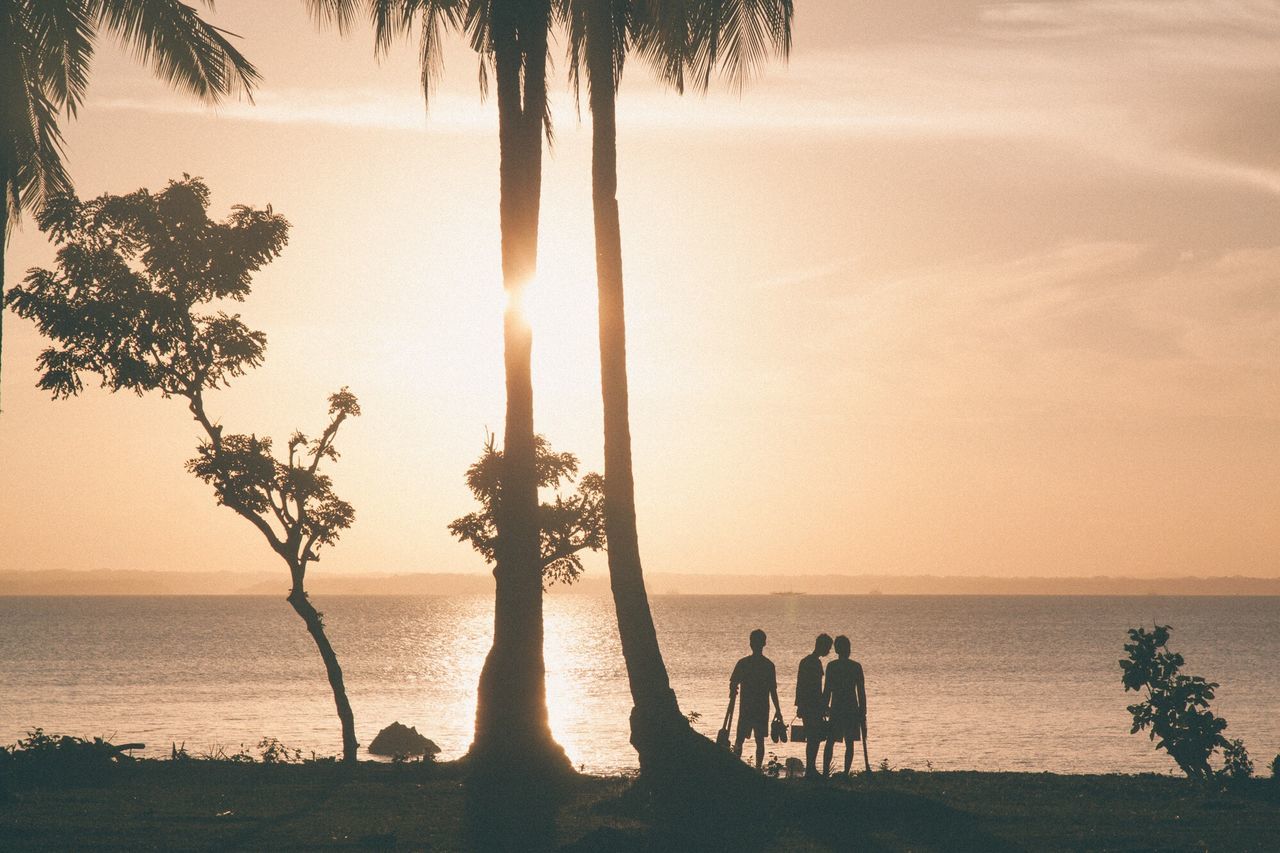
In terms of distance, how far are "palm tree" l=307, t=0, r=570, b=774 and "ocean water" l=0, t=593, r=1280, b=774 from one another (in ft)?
44.5

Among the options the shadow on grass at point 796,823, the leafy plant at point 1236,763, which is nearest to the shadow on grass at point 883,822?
the shadow on grass at point 796,823

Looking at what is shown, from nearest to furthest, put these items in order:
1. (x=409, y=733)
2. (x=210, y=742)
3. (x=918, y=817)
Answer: (x=918, y=817)
(x=409, y=733)
(x=210, y=742)

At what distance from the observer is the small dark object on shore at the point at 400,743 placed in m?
36.4

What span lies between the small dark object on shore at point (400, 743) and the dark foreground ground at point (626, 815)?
19.5 meters

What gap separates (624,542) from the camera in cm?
1645

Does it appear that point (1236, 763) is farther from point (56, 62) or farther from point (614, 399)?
point (56, 62)

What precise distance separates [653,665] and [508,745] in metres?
2.05

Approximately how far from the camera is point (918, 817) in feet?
44.0

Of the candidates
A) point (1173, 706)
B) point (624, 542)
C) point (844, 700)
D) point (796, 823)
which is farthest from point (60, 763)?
point (1173, 706)

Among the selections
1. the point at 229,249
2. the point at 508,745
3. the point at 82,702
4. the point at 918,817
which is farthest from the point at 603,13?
the point at 82,702

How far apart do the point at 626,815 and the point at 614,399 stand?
529 centimetres

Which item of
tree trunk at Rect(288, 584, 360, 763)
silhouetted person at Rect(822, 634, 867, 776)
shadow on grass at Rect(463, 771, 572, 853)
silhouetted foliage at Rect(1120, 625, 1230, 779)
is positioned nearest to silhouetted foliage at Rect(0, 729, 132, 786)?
tree trunk at Rect(288, 584, 360, 763)

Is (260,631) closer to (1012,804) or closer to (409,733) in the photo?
(409,733)

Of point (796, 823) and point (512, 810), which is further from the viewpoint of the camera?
point (512, 810)
